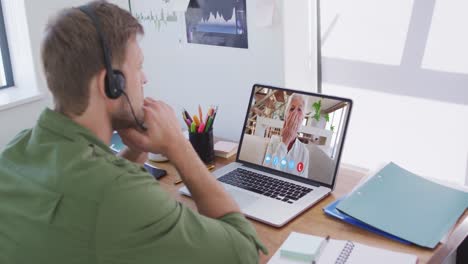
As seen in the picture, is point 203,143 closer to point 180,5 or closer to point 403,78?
point 180,5

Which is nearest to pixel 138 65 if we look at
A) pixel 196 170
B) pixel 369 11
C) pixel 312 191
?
pixel 196 170

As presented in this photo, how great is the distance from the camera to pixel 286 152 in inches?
55.6

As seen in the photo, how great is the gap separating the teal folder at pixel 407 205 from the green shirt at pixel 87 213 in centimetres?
39

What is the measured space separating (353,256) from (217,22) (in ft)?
3.03

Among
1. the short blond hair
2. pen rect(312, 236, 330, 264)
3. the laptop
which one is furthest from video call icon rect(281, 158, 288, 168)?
the short blond hair

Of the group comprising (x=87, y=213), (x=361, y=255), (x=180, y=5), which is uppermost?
(x=180, y=5)

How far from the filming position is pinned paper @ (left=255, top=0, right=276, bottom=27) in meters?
1.51

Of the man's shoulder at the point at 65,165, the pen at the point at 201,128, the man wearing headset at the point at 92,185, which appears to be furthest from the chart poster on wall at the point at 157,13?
the man's shoulder at the point at 65,165

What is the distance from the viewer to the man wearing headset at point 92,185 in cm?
80

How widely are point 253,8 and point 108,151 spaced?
2.68 feet

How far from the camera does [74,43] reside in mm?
866

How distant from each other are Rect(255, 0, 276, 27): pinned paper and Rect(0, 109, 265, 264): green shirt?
2.57 feet

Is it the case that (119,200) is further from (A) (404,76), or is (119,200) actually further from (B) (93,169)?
(A) (404,76)

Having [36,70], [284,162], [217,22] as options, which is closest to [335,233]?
[284,162]
